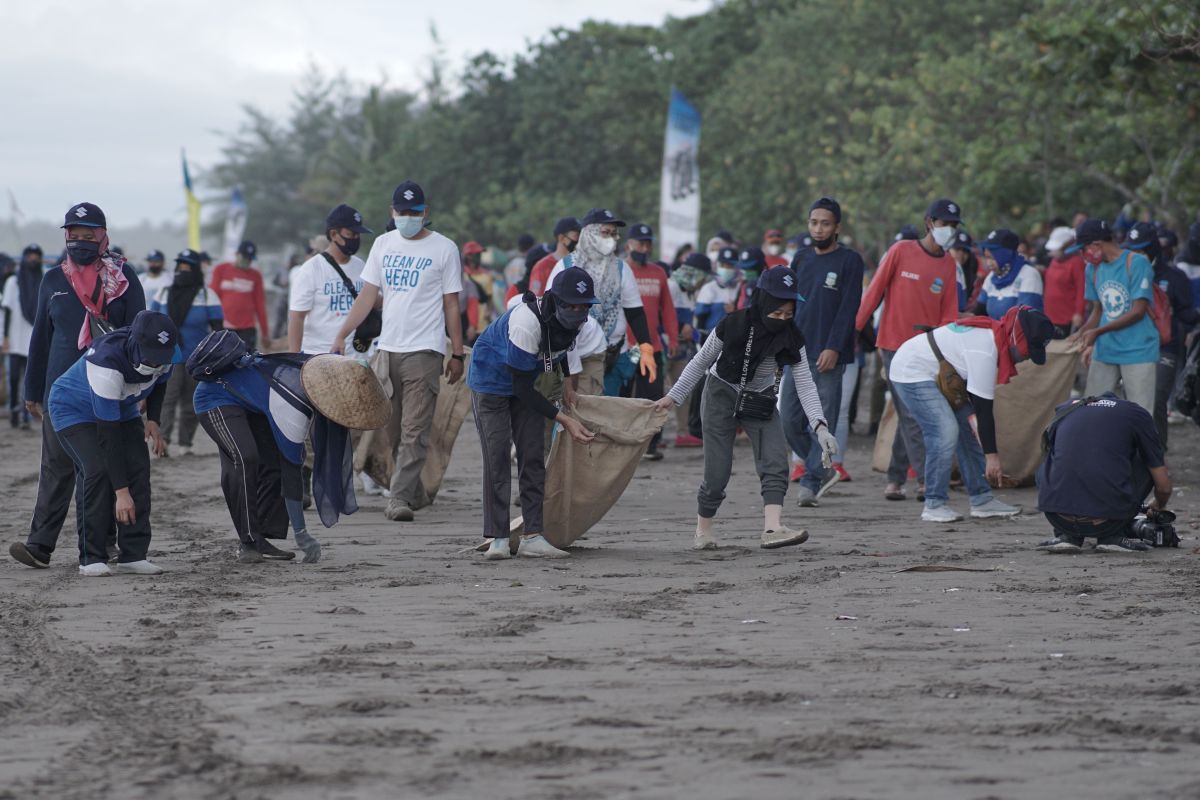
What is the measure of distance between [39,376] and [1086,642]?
5.71 meters

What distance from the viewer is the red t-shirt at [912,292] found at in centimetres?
1166

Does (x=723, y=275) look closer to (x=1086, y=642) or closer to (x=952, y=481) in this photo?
(x=952, y=481)

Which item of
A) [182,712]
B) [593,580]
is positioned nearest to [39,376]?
[593,580]

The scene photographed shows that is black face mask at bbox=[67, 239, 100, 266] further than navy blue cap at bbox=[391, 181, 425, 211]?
No

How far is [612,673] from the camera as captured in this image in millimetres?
6168

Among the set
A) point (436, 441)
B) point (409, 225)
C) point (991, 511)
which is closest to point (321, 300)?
point (409, 225)

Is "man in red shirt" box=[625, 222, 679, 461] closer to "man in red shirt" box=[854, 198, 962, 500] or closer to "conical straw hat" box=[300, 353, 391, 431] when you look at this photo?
"man in red shirt" box=[854, 198, 962, 500]

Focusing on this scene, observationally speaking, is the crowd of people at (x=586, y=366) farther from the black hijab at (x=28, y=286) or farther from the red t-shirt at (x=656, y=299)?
the black hijab at (x=28, y=286)

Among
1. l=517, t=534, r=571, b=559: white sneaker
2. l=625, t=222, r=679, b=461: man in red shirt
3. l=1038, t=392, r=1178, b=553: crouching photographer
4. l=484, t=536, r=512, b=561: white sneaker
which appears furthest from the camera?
l=625, t=222, r=679, b=461: man in red shirt

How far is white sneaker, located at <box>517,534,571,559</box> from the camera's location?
9.26 metres

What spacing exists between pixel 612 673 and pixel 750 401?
3335 mm

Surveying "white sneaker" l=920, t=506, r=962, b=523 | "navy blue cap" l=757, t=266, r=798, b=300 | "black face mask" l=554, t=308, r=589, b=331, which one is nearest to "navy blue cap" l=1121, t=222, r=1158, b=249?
"white sneaker" l=920, t=506, r=962, b=523

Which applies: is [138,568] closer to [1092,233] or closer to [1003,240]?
[1092,233]

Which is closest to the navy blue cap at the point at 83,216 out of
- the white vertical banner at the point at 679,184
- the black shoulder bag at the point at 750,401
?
the black shoulder bag at the point at 750,401
